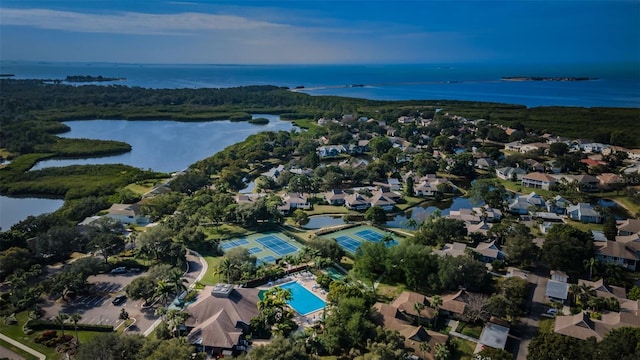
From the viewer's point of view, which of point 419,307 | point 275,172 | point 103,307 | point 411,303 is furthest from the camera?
point 275,172

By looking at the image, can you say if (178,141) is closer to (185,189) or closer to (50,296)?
(185,189)

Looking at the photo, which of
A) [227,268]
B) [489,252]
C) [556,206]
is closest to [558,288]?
[489,252]

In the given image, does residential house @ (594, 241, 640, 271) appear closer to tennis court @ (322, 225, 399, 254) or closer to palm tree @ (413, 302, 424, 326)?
tennis court @ (322, 225, 399, 254)

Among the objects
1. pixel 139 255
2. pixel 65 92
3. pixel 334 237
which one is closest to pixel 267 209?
pixel 334 237

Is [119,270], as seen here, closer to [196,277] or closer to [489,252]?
[196,277]

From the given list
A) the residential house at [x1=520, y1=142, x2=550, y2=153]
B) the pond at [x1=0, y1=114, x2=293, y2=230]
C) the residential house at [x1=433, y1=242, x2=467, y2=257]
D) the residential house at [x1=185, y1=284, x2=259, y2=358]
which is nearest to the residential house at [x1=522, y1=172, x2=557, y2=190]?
the residential house at [x1=520, y1=142, x2=550, y2=153]

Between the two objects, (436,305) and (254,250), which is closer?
(436,305)
